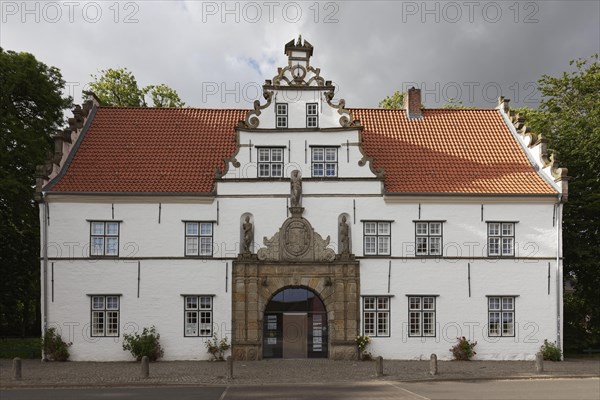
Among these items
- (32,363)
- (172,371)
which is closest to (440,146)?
(172,371)

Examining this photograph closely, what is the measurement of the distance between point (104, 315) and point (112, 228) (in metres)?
3.49

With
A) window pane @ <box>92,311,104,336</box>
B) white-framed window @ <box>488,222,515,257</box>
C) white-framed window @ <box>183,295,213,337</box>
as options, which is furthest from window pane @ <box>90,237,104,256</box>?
white-framed window @ <box>488,222,515,257</box>

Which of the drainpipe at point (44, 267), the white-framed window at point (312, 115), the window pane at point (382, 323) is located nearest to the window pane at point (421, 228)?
the window pane at point (382, 323)

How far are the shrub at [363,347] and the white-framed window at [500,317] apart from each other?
198 inches

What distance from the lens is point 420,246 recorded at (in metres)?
28.4

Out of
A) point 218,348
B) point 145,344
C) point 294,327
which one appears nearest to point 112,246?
point 145,344

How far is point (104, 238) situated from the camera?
92.5 ft

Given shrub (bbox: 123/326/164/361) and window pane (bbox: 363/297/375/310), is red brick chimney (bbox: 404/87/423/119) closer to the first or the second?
window pane (bbox: 363/297/375/310)

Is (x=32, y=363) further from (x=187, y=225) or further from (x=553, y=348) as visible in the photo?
(x=553, y=348)

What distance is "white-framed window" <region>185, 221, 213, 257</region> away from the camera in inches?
1109

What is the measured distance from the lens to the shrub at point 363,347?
2744 centimetres

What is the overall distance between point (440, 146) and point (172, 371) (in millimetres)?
15029

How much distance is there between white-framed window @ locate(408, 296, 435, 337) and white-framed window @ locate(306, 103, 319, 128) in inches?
321

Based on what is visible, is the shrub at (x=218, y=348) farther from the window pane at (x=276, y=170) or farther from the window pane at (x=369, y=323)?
the window pane at (x=276, y=170)
